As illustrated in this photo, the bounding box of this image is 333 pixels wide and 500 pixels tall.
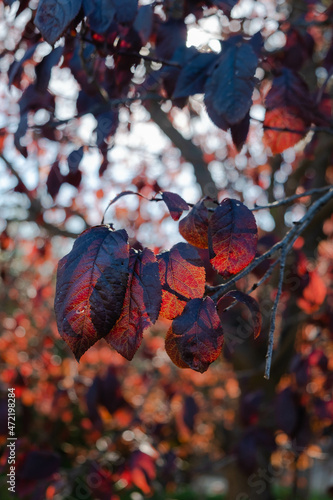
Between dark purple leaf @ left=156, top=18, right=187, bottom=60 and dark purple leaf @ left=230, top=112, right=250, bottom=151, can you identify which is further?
dark purple leaf @ left=156, top=18, right=187, bottom=60

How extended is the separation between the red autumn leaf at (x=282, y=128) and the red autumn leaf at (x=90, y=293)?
0.78 metres

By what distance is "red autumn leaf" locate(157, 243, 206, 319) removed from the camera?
814 millimetres

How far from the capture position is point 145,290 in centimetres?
74

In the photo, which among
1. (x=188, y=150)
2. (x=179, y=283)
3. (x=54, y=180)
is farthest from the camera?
(x=188, y=150)

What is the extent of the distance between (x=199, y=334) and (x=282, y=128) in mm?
813

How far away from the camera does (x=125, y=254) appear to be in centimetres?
74

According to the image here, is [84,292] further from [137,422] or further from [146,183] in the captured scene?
[146,183]

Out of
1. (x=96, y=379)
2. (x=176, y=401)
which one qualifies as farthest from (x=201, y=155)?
(x=176, y=401)

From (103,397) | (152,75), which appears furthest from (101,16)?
(103,397)

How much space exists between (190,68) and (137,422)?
211 centimetres

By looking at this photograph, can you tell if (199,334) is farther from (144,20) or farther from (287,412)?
(287,412)

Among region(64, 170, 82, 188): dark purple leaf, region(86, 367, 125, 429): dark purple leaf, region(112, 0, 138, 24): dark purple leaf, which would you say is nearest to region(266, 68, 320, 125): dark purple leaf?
region(112, 0, 138, 24): dark purple leaf

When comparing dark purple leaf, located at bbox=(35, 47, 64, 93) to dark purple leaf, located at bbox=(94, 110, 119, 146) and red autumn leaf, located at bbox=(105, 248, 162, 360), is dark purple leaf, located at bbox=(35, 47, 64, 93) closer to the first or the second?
dark purple leaf, located at bbox=(94, 110, 119, 146)

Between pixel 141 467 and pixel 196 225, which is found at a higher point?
pixel 196 225
